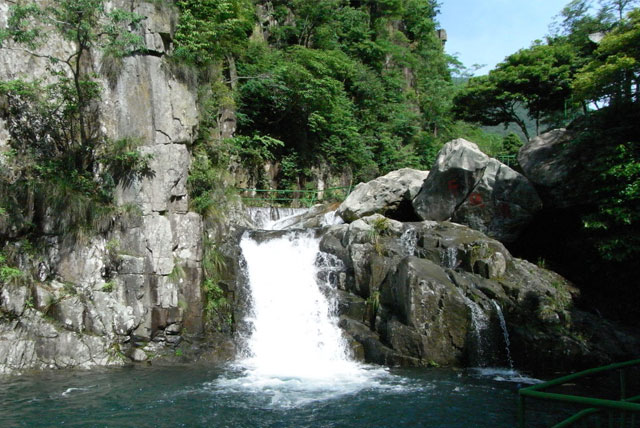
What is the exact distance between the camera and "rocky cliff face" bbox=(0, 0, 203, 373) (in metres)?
10.0

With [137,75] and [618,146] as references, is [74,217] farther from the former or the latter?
[618,146]

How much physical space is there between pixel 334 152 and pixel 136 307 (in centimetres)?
1352

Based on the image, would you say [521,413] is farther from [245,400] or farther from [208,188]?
[208,188]

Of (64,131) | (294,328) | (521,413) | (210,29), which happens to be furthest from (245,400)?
(210,29)

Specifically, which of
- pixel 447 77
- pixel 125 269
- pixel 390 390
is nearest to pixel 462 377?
pixel 390 390

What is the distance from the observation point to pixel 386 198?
1549cm

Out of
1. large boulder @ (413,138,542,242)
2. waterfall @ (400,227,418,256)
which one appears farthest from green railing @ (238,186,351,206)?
waterfall @ (400,227,418,256)

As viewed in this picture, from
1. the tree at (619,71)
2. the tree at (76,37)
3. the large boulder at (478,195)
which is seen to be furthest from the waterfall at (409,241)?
the tree at (76,37)

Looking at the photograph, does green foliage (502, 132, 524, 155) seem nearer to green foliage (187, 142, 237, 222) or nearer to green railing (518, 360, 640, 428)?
green foliage (187, 142, 237, 222)

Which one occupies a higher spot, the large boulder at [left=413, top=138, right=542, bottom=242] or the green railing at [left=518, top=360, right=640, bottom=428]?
the large boulder at [left=413, top=138, right=542, bottom=242]

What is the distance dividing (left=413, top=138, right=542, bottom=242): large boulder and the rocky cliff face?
7077mm

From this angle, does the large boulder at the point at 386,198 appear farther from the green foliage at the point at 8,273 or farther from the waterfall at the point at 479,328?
the green foliage at the point at 8,273

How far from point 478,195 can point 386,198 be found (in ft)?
9.57

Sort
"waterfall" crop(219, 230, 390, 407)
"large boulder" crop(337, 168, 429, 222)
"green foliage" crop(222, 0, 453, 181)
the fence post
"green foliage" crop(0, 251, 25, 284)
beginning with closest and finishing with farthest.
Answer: the fence post, "waterfall" crop(219, 230, 390, 407), "green foliage" crop(0, 251, 25, 284), "large boulder" crop(337, 168, 429, 222), "green foliage" crop(222, 0, 453, 181)
